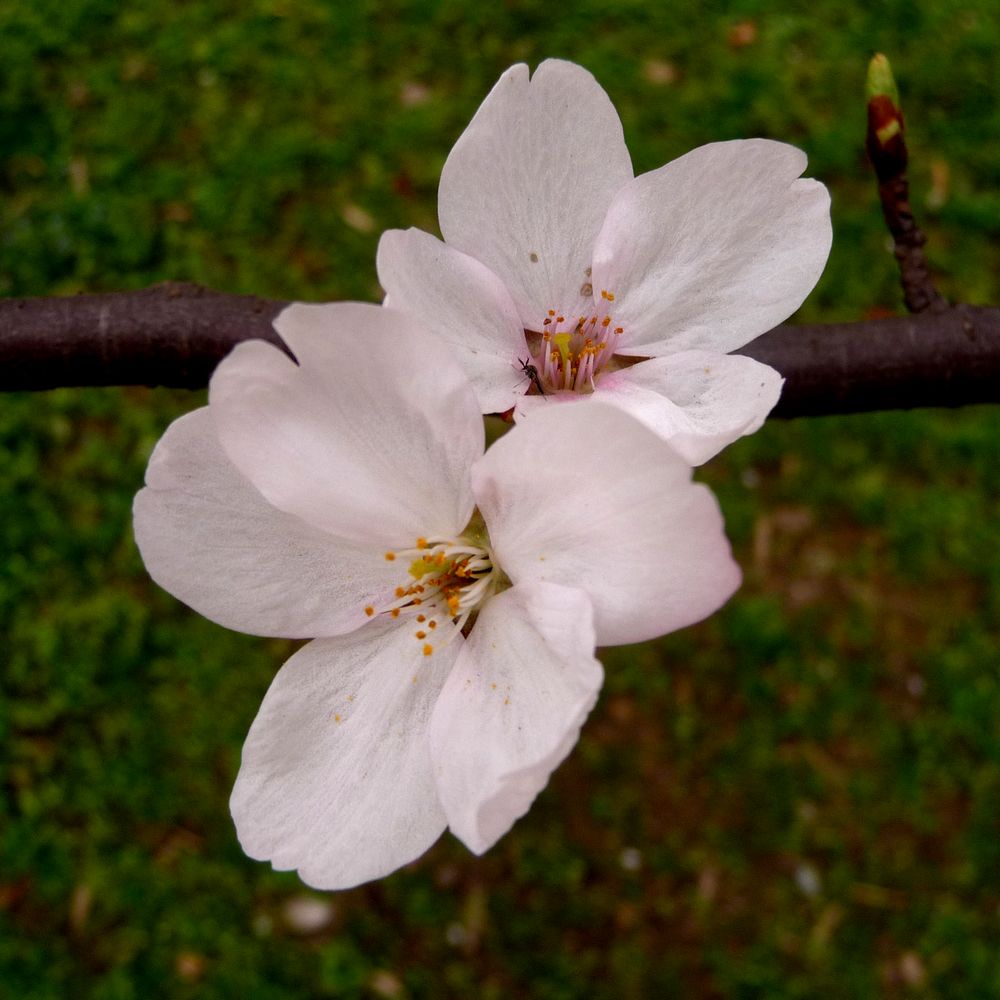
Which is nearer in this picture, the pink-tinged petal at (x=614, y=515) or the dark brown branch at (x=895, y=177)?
the pink-tinged petal at (x=614, y=515)

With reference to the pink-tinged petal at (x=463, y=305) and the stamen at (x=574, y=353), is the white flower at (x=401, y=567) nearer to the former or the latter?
the pink-tinged petal at (x=463, y=305)

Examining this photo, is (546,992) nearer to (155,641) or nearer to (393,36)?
(155,641)

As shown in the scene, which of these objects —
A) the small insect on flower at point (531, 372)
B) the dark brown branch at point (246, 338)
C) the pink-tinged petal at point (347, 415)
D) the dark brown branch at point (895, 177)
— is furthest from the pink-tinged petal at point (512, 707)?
the dark brown branch at point (895, 177)

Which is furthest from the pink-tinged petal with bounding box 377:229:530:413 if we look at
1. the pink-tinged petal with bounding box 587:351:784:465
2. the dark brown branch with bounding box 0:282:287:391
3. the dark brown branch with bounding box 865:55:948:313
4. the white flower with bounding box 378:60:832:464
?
the dark brown branch with bounding box 865:55:948:313

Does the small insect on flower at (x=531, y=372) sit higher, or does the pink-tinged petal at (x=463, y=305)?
the pink-tinged petal at (x=463, y=305)

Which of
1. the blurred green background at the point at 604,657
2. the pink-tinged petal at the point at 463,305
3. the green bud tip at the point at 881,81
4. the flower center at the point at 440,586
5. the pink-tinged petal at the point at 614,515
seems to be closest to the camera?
the pink-tinged petal at the point at 614,515

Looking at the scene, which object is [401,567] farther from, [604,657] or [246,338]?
[604,657]

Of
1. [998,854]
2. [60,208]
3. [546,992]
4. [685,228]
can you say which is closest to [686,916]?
[546,992]
